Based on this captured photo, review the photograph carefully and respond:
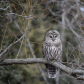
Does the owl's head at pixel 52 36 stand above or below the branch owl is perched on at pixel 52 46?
above

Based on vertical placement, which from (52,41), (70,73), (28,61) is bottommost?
(70,73)

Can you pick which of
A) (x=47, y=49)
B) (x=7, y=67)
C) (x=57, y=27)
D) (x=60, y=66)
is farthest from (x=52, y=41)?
(x=57, y=27)

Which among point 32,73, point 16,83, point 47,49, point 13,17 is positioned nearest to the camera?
point 47,49

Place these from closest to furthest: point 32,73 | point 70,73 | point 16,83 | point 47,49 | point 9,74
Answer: point 70,73, point 47,49, point 9,74, point 16,83, point 32,73

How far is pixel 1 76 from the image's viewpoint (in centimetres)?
516

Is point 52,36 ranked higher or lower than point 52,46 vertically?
higher

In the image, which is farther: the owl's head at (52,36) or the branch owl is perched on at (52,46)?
the owl's head at (52,36)

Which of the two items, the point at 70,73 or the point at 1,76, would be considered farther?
the point at 1,76

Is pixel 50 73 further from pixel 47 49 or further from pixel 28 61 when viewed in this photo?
pixel 28 61

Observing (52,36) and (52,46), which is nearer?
(52,46)

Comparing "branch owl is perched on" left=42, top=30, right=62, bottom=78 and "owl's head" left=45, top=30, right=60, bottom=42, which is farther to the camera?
"owl's head" left=45, top=30, right=60, bottom=42

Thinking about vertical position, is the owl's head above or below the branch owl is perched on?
above

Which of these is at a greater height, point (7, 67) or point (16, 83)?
point (7, 67)

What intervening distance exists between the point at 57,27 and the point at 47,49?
4.71 meters
